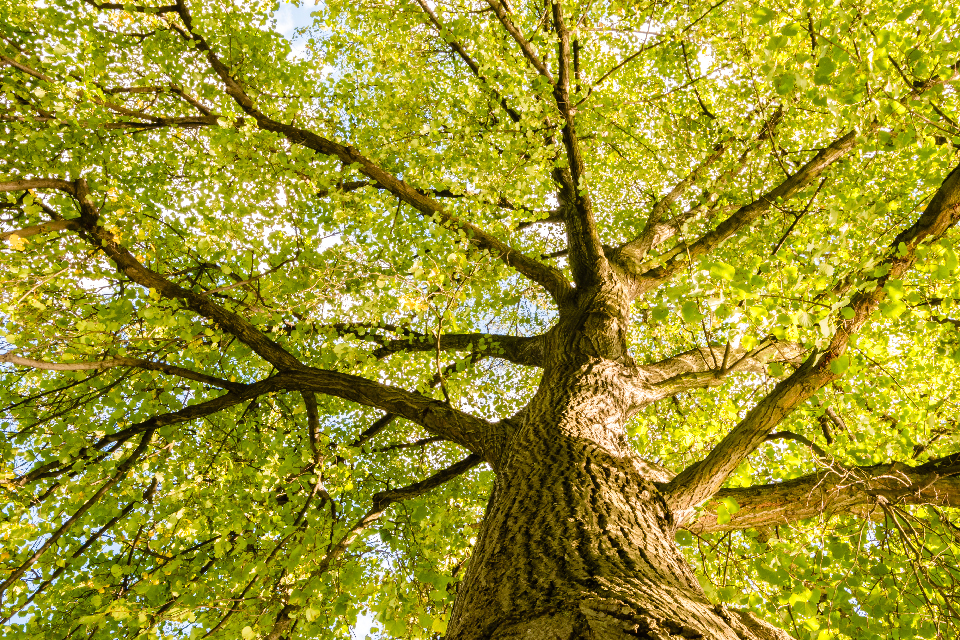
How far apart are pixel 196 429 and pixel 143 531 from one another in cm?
161

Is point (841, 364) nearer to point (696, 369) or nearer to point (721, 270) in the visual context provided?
point (721, 270)

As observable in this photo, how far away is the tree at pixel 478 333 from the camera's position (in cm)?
294

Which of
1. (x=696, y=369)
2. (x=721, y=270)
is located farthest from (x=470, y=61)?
(x=721, y=270)

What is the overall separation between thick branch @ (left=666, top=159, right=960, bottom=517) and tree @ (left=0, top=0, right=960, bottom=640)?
2 cm

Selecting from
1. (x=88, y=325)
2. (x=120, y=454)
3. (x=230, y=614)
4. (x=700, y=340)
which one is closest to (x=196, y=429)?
(x=120, y=454)

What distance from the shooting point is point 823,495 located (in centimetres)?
330

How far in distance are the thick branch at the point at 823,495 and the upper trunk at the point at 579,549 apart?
0.87 m

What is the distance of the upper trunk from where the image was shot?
1679mm

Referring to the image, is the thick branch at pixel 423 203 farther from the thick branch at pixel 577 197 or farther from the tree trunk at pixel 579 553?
the tree trunk at pixel 579 553

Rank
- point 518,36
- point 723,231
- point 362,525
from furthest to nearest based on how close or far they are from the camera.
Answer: point 723,231
point 518,36
point 362,525

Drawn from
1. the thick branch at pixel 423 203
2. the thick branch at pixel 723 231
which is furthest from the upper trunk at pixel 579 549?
the thick branch at pixel 723 231

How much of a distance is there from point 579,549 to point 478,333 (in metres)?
4.74

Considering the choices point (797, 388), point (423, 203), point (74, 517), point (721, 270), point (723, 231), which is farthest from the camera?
point (723, 231)

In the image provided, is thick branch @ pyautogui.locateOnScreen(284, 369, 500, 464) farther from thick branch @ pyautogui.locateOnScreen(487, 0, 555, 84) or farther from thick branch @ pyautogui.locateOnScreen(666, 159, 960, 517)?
thick branch @ pyautogui.locateOnScreen(487, 0, 555, 84)
